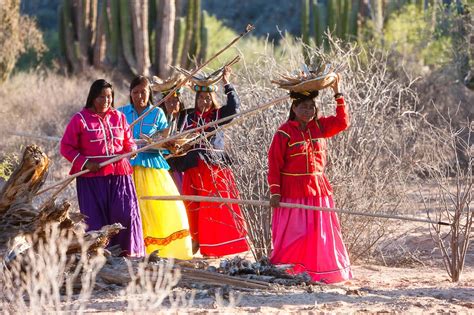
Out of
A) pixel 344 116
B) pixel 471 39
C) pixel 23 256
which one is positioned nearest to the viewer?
pixel 23 256

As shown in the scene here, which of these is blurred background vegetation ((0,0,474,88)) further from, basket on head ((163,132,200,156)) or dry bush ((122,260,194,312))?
dry bush ((122,260,194,312))

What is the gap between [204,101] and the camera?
1007 centimetres

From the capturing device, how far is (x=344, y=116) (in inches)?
321

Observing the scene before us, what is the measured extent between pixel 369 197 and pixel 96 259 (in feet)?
11.7

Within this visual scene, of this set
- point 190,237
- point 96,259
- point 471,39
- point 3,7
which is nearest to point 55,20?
point 3,7

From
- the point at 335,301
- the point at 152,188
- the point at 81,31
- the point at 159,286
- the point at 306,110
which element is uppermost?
the point at 81,31

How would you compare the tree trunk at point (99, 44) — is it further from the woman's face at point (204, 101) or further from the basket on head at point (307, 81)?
the basket on head at point (307, 81)

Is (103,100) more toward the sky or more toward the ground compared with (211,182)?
more toward the sky

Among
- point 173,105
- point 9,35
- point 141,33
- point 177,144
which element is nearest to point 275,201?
point 177,144

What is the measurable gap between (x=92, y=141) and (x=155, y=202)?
1.25 meters

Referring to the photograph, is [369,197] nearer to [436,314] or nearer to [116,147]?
[116,147]

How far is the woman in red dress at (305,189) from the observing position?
8.23 meters

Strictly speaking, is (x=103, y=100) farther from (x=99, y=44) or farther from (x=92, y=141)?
(x=99, y=44)

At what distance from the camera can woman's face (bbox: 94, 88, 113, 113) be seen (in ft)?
28.1
